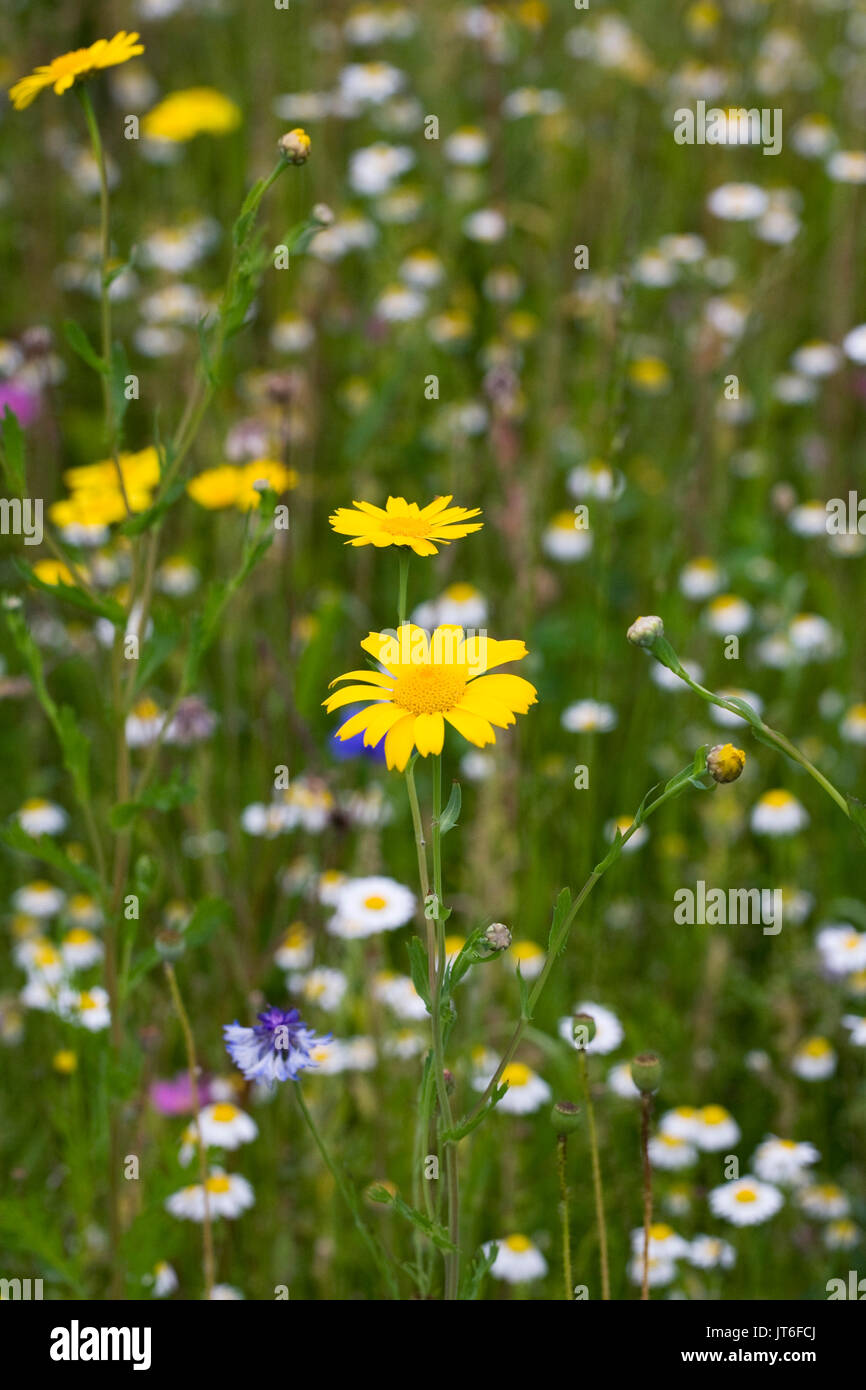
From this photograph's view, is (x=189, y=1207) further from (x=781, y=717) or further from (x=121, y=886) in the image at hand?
(x=781, y=717)

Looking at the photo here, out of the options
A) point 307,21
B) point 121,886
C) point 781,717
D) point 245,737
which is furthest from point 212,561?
Result: point 307,21

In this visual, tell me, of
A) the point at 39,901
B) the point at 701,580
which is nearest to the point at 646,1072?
the point at 39,901

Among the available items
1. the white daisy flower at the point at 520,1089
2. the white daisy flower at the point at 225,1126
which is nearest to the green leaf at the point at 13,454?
the white daisy flower at the point at 225,1126

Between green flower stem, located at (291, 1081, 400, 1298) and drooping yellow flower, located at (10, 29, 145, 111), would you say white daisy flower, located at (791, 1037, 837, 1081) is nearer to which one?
green flower stem, located at (291, 1081, 400, 1298)

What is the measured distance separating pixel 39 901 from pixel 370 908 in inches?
27.0

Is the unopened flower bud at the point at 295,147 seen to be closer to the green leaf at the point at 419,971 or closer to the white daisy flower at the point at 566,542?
the green leaf at the point at 419,971

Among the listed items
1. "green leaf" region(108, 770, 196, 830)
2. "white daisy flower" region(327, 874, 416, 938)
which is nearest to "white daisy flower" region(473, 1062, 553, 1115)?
"white daisy flower" region(327, 874, 416, 938)

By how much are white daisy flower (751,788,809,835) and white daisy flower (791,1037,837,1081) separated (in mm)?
353

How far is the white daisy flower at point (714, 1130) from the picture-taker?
5.71ft

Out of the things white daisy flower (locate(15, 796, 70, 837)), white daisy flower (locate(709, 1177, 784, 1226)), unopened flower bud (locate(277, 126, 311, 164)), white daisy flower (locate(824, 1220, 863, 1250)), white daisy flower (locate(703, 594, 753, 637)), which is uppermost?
white daisy flower (locate(703, 594, 753, 637))

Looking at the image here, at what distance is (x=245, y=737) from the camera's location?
101 inches

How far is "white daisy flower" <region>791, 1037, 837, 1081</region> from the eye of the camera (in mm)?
1859

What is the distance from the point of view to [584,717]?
90.7 inches

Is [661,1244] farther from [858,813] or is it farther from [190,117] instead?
[190,117]
